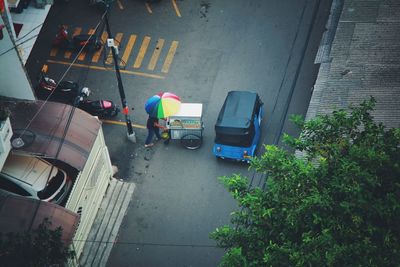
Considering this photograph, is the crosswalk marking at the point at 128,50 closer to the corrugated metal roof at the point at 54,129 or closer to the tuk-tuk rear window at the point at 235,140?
the tuk-tuk rear window at the point at 235,140

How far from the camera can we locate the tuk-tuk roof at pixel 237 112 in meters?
22.0

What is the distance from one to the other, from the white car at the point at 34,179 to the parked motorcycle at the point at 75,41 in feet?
32.2

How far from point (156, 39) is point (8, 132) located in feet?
41.6

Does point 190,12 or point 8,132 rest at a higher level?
point 190,12

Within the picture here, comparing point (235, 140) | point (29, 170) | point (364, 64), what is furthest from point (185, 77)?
point (29, 170)

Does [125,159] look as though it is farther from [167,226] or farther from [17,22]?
[17,22]

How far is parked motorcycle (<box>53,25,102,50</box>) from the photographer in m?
27.3

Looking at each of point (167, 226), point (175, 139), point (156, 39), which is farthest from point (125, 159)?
point (156, 39)

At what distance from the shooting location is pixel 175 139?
2411 centimetres

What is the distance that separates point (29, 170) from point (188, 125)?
7.08 metres

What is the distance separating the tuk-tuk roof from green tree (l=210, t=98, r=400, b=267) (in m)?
7.13

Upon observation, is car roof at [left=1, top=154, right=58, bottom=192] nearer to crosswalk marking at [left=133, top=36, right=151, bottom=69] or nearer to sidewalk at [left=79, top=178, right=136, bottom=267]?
sidewalk at [left=79, top=178, right=136, bottom=267]

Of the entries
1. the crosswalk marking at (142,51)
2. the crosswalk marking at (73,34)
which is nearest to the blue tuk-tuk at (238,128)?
the crosswalk marking at (142,51)

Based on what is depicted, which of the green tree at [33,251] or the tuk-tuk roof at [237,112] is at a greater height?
the tuk-tuk roof at [237,112]
